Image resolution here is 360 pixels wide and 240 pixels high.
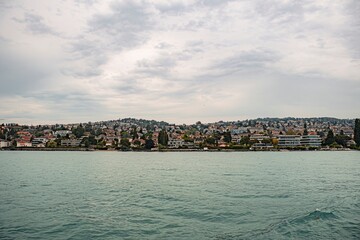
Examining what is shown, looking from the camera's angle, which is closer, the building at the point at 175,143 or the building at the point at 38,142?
the building at the point at 175,143

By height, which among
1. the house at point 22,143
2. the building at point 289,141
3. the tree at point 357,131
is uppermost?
the tree at point 357,131

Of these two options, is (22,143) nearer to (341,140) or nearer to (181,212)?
(341,140)

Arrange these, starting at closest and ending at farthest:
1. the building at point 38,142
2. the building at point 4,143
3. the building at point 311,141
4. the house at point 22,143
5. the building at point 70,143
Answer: the building at point 311,141 < the building at point 70,143 < the building at point 4,143 < the building at point 38,142 < the house at point 22,143

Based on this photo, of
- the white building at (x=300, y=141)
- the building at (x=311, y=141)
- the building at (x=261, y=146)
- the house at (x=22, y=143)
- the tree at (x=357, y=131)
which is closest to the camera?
the tree at (x=357, y=131)

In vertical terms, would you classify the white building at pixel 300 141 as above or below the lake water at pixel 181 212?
above

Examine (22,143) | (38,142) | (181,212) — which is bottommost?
(22,143)

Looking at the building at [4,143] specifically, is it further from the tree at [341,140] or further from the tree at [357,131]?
the tree at [357,131]

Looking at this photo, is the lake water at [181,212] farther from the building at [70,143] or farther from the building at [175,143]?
the building at [70,143]

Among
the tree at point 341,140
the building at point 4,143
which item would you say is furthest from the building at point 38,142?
the tree at point 341,140

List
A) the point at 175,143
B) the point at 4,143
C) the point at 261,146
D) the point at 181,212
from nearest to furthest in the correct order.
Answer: the point at 181,212, the point at 261,146, the point at 175,143, the point at 4,143

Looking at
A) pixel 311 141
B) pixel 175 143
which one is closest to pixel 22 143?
pixel 175 143

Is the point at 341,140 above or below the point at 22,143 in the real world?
above

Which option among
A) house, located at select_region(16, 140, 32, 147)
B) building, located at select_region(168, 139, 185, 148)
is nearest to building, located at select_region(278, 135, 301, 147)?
building, located at select_region(168, 139, 185, 148)

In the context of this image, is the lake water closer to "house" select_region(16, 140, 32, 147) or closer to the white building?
the white building
